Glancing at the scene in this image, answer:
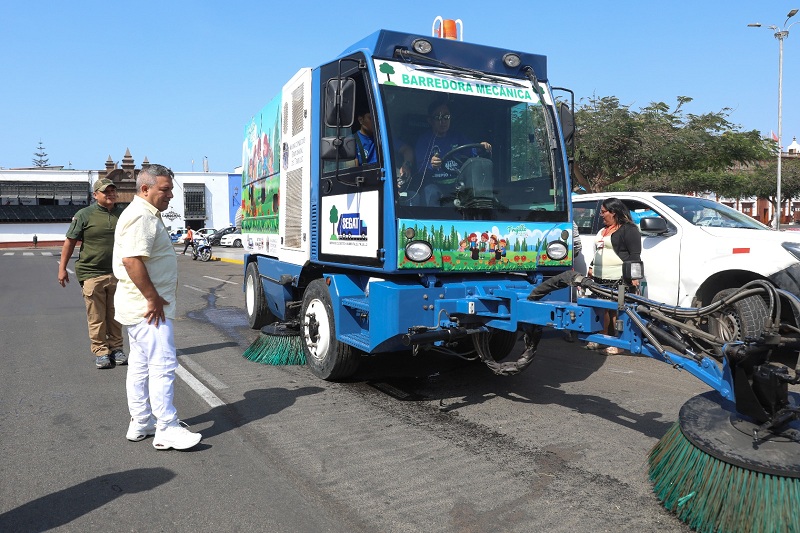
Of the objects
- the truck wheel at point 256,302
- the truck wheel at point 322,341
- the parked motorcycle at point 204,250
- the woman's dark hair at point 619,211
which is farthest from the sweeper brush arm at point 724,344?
the parked motorcycle at point 204,250

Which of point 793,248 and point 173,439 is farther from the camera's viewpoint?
point 793,248

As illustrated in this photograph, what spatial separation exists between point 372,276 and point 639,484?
2.72 meters

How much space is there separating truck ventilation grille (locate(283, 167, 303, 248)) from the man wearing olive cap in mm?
1861

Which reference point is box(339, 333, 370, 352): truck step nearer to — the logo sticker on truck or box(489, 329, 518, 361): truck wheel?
the logo sticker on truck

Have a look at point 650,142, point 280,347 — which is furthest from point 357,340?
point 650,142

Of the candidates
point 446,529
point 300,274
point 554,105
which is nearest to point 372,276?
point 300,274

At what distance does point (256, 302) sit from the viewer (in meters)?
9.32

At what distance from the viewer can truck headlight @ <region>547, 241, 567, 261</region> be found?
5.69 meters

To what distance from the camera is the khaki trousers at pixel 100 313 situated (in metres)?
7.07

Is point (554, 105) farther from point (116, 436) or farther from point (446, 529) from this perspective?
point (116, 436)

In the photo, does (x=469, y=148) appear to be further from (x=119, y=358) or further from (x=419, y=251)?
(x=119, y=358)

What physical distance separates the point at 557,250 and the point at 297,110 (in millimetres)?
3080

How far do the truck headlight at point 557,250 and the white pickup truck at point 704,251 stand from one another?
1.93 metres

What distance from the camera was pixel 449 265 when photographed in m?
5.25
